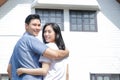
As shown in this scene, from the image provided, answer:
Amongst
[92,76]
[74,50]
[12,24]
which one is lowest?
[92,76]

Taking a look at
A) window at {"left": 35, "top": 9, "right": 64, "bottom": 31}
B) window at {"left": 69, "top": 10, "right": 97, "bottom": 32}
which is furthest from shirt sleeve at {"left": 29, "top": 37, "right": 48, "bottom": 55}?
window at {"left": 69, "top": 10, "right": 97, "bottom": 32}

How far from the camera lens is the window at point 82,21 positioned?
13109 millimetres

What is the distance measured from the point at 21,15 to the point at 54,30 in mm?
8921

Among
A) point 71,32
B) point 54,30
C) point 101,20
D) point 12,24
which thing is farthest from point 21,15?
point 54,30

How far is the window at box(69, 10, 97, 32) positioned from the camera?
1311 centimetres

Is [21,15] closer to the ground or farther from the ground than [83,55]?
farther from the ground

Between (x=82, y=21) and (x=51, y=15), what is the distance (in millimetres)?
992

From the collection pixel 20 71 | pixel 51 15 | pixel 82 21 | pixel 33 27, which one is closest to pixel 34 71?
pixel 20 71

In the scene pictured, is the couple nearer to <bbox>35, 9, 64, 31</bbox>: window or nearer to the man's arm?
the man's arm

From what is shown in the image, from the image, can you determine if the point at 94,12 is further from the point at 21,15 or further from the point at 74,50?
the point at 21,15

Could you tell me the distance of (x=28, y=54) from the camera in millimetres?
3748

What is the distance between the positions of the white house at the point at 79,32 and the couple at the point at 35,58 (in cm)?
860

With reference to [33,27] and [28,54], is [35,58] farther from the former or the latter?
[33,27]

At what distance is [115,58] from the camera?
1298 centimetres
